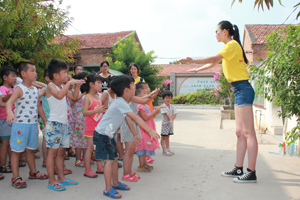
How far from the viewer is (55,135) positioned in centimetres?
294

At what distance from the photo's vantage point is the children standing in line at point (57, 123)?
2.89m

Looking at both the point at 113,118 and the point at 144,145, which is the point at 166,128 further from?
the point at 113,118

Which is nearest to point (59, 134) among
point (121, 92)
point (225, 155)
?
point (121, 92)

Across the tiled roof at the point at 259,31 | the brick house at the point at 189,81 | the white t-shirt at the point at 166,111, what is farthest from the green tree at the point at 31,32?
the brick house at the point at 189,81

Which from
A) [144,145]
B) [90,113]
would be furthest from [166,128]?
[90,113]

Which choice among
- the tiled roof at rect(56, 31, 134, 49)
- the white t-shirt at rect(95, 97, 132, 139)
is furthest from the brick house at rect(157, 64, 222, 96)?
the white t-shirt at rect(95, 97, 132, 139)

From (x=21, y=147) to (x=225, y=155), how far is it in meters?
3.46

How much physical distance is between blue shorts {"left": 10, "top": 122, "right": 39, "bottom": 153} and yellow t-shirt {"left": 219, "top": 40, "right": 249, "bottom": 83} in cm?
A: 265

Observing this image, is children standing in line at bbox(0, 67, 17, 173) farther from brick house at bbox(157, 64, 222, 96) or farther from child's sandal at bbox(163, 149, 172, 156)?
brick house at bbox(157, 64, 222, 96)

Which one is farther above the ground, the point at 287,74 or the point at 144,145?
the point at 287,74

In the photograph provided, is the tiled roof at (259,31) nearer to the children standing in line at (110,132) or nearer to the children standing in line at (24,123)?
the children standing in line at (110,132)

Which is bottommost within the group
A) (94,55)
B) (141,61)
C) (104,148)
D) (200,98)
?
(104,148)

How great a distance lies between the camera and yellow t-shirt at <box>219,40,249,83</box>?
3.15 metres

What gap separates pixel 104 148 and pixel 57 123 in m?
0.74
